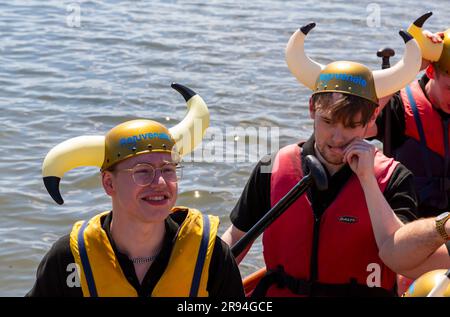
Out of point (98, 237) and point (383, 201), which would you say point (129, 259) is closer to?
point (98, 237)

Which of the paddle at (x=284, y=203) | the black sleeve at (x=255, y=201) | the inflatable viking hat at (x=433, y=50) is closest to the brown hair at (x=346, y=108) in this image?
the paddle at (x=284, y=203)

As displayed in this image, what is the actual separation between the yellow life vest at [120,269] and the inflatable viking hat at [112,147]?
19cm

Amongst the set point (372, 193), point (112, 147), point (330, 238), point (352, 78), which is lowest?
point (330, 238)

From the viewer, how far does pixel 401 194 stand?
12.7 ft

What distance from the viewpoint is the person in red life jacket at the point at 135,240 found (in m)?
3.20

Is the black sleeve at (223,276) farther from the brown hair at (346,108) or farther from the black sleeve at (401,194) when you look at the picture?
the black sleeve at (401,194)

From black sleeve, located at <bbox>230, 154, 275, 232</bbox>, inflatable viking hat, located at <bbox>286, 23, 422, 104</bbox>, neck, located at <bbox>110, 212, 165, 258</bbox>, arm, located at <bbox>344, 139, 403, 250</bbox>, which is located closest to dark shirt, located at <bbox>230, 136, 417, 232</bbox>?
black sleeve, located at <bbox>230, 154, 275, 232</bbox>

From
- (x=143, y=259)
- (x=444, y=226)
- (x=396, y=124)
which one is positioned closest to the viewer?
(x=143, y=259)

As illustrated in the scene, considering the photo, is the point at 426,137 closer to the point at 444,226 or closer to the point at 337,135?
the point at 337,135

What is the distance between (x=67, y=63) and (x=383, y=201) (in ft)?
22.1

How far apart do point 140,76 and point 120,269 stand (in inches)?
262

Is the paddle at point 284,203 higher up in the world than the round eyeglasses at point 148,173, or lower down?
lower down

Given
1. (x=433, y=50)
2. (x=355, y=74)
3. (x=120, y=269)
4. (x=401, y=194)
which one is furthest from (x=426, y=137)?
(x=120, y=269)

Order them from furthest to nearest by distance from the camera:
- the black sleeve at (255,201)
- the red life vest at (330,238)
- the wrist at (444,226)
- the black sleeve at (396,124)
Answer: the black sleeve at (396,124)
the black sleeve at (255,201)
the red life vest at (330,238)
the wrist at (444,226)
